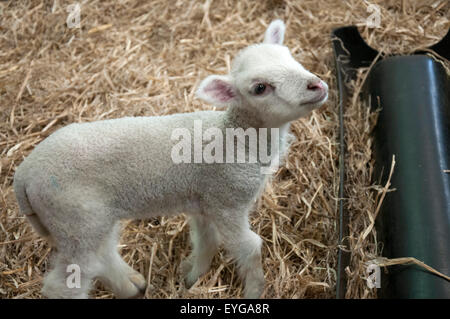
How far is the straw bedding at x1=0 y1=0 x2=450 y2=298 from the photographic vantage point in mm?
2541

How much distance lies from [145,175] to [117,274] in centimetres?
53

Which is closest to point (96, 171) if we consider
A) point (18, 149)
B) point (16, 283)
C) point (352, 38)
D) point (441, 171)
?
point (16, 283)

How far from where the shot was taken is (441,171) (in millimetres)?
2475

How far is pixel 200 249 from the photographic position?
255 centimetres

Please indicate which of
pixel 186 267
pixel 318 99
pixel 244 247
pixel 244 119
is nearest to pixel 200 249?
pixel 186 267

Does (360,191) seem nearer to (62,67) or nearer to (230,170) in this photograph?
(230,170)

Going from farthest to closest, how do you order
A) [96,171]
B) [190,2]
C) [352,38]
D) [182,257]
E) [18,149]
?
[190,2], [352,38], [18,149], [182,257], [96,171]

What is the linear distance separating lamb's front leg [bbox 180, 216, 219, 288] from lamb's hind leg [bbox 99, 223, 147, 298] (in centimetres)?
25

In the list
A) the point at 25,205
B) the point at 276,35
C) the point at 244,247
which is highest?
the point at 276,35

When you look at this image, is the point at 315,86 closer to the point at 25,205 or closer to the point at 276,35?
the point at 276,35

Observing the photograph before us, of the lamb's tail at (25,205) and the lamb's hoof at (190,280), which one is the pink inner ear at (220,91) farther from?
the lamb's hoof at (190,280)

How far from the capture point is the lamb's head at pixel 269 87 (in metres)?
1.99

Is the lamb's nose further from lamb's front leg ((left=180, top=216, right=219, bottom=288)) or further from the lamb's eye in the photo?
lamb's front leg ((left=180, top=216, right=219, bottom=288))
